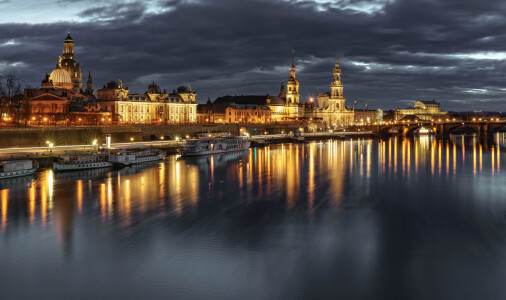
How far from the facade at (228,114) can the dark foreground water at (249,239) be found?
314 ft

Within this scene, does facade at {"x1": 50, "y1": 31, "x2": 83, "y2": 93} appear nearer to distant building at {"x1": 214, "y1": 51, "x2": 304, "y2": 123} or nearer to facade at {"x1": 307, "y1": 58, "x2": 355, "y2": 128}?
distant building at {"x1": 214, "y1": 51, "x2": 304, "y2": 123}

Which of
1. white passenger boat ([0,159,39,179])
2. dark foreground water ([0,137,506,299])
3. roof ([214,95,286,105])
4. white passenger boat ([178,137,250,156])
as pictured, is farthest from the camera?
roof ([214,95,286,105])

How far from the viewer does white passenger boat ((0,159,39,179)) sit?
4142 centimetres

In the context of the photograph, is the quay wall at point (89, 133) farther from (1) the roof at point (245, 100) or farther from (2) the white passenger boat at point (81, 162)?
(1) the roof at point (245, 100)

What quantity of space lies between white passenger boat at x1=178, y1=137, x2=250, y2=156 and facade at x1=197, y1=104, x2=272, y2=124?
5368cm

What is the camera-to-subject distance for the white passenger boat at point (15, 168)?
1631 inches

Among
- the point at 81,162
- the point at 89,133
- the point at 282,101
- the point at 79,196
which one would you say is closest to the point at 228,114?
the point at 282,101

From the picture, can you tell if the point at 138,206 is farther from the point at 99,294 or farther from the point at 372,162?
the point at 372,162

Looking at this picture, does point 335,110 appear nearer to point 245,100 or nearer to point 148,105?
point 245,100

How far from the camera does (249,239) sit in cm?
2319

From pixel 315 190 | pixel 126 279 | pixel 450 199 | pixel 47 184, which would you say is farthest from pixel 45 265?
pixel 450 199

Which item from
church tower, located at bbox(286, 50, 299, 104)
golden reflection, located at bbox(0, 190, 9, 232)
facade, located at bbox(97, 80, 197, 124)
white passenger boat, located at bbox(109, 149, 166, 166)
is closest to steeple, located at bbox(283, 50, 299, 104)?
church tower, located at bbox(286, 50, 299, 104)

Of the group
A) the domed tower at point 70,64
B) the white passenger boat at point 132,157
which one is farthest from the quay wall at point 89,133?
the domed tower at point 70,64

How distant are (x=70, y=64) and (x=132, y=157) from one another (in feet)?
277
